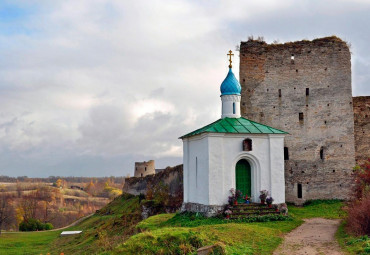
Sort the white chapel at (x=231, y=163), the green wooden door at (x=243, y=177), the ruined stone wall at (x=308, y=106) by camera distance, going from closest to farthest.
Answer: the white chapel at (x=231, y=163) < the green wooden door at (x=243, y=177) < the ruined stone wall at (x=308, y=106)

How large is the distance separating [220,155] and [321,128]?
27.5 feet

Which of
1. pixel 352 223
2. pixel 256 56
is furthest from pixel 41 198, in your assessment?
pixel 352 223

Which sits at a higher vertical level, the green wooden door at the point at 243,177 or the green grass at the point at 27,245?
the green wooden door at the point at 243,177

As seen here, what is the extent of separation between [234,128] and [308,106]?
7294mm

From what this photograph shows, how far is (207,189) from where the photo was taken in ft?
53.7

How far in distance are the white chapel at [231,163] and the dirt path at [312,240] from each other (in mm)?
2444

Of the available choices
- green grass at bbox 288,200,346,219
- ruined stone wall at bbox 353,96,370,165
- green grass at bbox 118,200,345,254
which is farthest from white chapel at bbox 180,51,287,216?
ruined stone wall at bbox 353,96,370,165

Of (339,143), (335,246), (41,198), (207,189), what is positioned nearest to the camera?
(335,246)

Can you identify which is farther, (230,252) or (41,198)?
(41,198)

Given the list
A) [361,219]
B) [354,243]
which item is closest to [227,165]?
[361,219]

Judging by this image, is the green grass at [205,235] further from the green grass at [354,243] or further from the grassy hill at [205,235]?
the green grass at [354,243]

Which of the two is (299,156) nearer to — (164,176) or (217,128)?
(217,128)

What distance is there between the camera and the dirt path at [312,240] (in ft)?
35.6

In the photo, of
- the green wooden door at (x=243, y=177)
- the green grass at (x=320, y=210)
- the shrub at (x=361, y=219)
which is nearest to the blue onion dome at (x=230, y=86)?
the green wooden door at (x=243, y=177)
